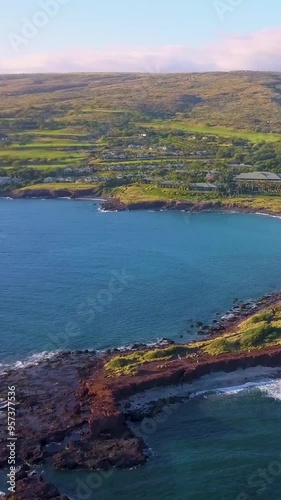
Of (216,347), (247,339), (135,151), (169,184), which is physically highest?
(135,151)

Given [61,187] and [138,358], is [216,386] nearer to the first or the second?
[138,358]

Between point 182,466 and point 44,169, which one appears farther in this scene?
point 44,169

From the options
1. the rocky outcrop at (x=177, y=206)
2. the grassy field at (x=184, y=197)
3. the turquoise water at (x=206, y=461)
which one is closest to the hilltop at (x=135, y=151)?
the grassy field at (x=184, y=197)

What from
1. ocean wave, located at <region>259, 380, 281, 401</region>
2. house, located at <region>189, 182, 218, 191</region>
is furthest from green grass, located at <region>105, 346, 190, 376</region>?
Answer: house, located at <region>189, 182, 218, 191</region>

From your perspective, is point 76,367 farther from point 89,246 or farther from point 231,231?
point 231,231

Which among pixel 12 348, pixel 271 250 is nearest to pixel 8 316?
pixel 12 348

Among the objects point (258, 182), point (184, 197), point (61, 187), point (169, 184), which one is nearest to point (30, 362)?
point (184, 197)
